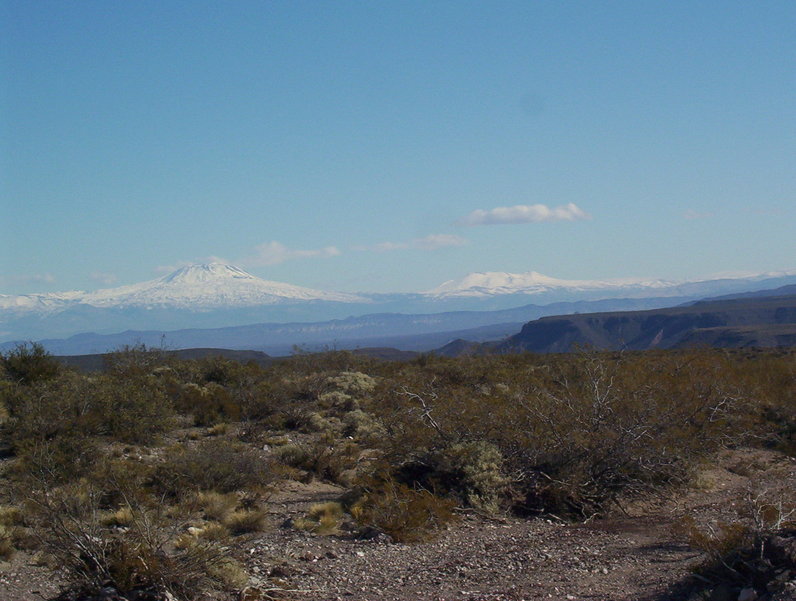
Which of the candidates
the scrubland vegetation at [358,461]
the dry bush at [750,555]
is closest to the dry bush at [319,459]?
the scrubland vegetation at [358,461]

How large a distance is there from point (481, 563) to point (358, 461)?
660cm

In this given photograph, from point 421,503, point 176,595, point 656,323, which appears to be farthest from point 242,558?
point 656,323

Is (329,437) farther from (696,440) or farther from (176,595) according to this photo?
(176,595)

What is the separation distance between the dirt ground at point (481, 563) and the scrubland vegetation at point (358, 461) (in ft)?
1.06

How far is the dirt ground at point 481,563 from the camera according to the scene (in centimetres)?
790

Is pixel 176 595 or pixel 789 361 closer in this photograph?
pixel 176 595

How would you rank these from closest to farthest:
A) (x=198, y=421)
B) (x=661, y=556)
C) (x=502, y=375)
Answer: (x=661, y=556)
(x=198, y=421)
(x=502, y=375)

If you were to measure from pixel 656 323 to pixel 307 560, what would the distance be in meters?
118

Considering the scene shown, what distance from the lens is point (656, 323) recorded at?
11862 cm

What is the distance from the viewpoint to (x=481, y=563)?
9.05 metres

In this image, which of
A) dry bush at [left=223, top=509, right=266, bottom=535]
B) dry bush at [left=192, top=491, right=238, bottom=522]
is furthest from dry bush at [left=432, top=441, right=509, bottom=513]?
dry bush at [left=192, top=491, right=238, bottom=522]

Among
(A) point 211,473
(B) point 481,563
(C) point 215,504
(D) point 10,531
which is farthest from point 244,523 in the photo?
(B) point 481,563

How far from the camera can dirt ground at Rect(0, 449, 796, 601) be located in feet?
25.9

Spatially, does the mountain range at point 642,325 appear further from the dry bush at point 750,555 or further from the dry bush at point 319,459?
the dry bush at point 750,555
